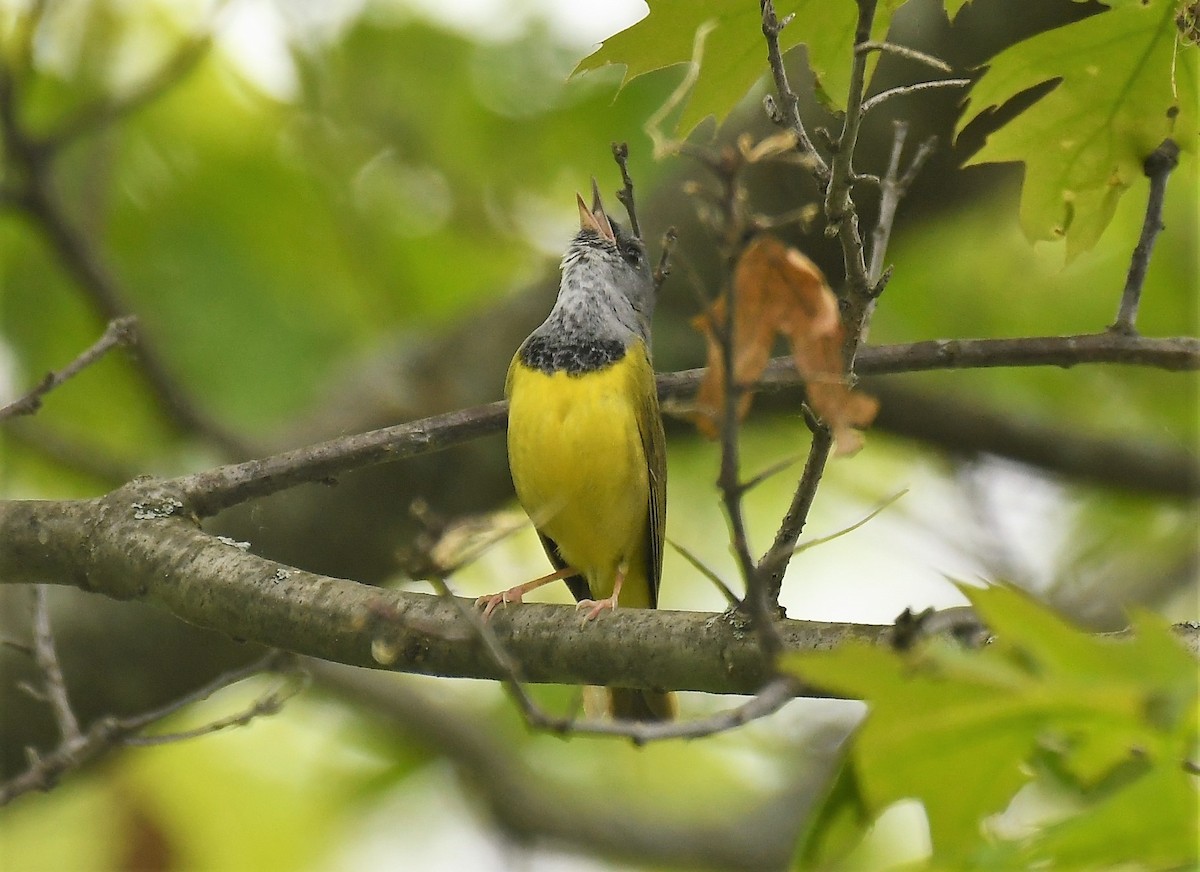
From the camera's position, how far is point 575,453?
441cm

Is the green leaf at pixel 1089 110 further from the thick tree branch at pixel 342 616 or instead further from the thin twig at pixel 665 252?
the thick tree branch at pixel 342 616

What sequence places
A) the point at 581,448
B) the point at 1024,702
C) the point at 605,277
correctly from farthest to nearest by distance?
1. the point at 605,277
2. the point at 581,448
3. the point at 1024,702

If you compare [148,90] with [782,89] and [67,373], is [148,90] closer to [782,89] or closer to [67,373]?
[67,373]

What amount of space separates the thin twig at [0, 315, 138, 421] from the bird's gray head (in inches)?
68.0

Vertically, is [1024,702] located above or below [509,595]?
below

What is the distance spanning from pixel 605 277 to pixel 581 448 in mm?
1004

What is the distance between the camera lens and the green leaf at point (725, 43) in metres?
2.90

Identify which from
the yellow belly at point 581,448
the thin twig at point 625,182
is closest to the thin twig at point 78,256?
the yellow belly at point 581,448

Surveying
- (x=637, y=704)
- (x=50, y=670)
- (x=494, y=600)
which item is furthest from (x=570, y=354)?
(x=50, y=670)

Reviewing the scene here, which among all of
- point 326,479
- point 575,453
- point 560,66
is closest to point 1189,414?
point 560,66

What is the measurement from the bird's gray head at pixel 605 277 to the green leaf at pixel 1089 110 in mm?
1832

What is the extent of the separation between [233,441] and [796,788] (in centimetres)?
362

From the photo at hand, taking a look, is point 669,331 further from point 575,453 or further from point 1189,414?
point 1189,414

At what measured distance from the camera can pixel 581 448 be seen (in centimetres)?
442
